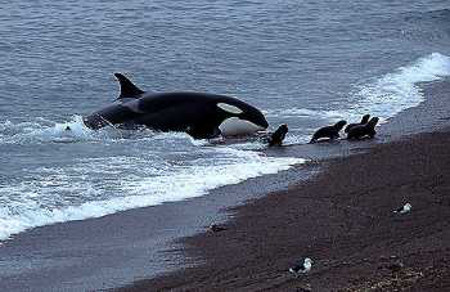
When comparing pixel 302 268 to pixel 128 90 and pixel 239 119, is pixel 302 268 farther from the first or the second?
pixel 128 90

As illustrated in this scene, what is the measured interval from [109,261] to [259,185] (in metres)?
4.76

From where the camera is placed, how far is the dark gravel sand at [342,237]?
10523mm

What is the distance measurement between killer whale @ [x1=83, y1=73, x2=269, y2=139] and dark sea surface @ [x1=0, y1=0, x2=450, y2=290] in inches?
14.3

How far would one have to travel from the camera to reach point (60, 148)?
20234 mm

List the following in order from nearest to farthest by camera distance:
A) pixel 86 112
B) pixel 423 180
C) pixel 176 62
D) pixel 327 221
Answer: pixel 327 221 → pixel 423 180 → pixel 86 112 → pixel 176 62

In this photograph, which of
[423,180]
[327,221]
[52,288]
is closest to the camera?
[52,288]

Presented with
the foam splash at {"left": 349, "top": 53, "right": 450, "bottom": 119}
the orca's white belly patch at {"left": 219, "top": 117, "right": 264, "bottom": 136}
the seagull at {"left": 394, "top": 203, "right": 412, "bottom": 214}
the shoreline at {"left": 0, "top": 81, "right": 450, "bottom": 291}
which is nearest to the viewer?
the shoreline at {"left": 0, "top": 81, "right": 450, "bottom": 291}

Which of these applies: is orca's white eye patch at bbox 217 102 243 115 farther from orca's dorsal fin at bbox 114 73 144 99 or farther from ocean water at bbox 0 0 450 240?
orca's dorsal fin at bbox 114 73 144 99

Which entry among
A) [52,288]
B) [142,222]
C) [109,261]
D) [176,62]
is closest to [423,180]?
[142,222]

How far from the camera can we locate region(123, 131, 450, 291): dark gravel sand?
34.5 ft

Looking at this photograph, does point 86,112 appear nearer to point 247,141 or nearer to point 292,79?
point 247,141

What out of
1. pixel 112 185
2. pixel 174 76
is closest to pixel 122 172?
pixel 112 185

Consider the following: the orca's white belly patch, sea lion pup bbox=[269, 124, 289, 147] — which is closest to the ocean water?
sea lion pup bbox=[269, 124, 289, 147]

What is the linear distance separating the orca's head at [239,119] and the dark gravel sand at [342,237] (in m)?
4.65
